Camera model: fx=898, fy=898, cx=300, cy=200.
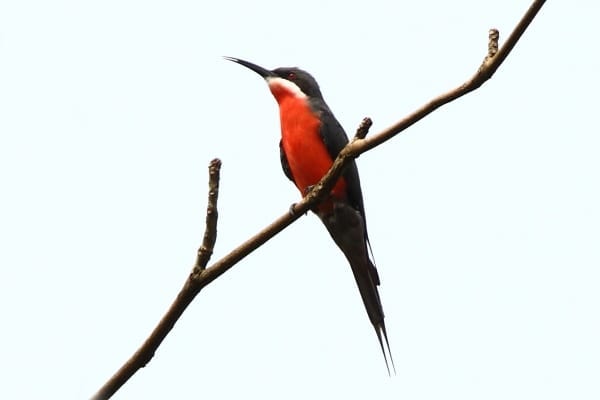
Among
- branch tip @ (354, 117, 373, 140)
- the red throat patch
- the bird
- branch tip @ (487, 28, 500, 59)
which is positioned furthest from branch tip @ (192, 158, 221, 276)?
the red throat patch

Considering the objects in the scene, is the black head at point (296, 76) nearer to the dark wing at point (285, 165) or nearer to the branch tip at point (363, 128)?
the dark wing at point (285, 165)

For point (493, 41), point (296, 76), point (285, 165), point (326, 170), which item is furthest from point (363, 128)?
point (296, 76)

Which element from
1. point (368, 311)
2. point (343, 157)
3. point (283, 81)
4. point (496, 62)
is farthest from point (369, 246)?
point (496, 62)

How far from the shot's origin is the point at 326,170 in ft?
26.6

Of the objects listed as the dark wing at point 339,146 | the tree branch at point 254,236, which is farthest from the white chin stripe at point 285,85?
the tree branch at point 254,236

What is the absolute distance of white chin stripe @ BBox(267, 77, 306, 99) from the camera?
8.73 meters

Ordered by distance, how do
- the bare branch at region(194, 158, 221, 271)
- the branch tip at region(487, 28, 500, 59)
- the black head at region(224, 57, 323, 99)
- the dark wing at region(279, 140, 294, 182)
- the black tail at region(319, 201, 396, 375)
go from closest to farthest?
the branch tip at region(487, 28, 500, 59)
the bare branch at region(194, 158, 221, 271)
the black tail at region(319, 201, 396, 375)
the dark wing at region(279, 140, 294, 182)
the black head at region(224, 57, 323, 99)

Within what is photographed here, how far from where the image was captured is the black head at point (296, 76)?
348 inches

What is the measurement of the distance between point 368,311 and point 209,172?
3.35 meters

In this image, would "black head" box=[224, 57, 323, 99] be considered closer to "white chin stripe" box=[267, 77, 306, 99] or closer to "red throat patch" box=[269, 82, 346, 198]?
"white chin stripe" box=[267, 77, 306, 99]

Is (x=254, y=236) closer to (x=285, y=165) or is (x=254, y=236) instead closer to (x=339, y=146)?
(x=339, y=146)

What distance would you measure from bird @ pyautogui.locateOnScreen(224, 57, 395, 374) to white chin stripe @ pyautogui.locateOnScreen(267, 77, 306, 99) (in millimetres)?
84

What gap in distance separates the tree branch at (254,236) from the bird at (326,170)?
3528mm

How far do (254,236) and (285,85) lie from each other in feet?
16.1
